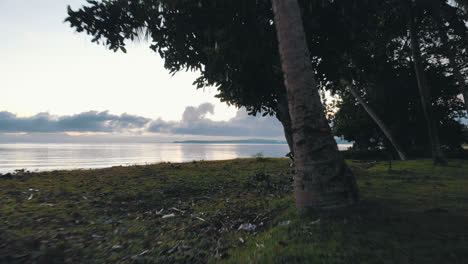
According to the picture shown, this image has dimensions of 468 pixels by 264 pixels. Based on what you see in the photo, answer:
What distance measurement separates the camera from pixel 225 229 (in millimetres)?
4926

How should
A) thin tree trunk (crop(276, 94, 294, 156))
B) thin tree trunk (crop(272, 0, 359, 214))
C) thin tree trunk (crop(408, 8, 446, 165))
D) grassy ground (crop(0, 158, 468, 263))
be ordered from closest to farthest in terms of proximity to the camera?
grassy ground (crop(0, 158, 468, 263)) < thin tree trunk (crop(272, 0, 359, 214)) < thin tree trunk (crop(276, 94, 294, 156)) < thin tree trunk (crop(408, 8, 446, 165))

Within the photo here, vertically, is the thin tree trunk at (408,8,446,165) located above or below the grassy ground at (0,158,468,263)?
above

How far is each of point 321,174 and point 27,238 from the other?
5.63 meters

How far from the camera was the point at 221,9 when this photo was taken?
24.5 ft

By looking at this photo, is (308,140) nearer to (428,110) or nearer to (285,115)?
(285,115)

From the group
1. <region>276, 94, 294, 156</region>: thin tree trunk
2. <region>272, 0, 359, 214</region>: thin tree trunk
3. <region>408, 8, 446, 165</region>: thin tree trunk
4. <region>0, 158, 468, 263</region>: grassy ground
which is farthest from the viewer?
<region>408, 8, 446, 165</region>: thin tree trunk

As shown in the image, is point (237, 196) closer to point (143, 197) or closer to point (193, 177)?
point (143, 197)

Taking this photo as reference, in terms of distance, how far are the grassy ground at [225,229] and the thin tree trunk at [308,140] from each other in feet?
1.08

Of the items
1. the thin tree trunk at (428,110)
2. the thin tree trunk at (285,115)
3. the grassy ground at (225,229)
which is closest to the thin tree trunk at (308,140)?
the grassy ground at (225,229)

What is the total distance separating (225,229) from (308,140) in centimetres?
249

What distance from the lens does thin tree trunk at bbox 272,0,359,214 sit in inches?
170

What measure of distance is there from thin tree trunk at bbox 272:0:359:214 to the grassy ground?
0.33 m

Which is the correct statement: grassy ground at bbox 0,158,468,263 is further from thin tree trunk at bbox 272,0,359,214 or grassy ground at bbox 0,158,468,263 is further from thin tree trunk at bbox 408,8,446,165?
thin tree trunk at bbox 408,8,446,165

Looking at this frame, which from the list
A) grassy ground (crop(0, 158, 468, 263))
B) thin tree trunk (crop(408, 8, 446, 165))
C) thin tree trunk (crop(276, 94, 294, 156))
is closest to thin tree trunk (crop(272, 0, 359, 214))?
grassy ground (crop(0, 158, 468, 263))
